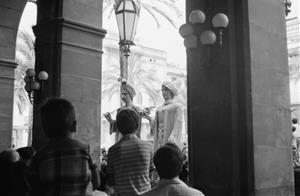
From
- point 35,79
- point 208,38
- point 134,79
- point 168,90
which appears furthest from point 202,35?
point 134,79

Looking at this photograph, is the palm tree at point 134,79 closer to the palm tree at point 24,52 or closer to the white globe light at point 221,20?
the palm tree at point 24,52

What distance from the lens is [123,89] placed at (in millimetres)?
6617

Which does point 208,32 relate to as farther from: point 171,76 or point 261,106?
point 171,76

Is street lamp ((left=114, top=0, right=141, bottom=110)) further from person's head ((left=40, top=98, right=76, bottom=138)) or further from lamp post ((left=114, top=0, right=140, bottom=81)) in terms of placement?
person's head ((left=40, top=98, right=76, bottom=138))

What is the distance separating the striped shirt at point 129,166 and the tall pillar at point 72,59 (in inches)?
135

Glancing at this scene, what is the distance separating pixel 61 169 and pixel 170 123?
3.57 meters

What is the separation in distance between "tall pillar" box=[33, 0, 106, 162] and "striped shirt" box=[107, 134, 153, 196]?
343cm

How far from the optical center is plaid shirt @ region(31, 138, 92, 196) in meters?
2.54

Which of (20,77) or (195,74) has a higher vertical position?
(20,77)

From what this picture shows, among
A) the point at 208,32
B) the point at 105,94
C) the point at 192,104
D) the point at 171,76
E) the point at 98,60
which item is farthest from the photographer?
the point at 171,76

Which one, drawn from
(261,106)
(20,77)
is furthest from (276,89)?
(20,77)

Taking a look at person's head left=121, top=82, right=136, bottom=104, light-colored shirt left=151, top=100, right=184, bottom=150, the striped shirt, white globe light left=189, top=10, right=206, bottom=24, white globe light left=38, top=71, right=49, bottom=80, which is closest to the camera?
the striped shirt

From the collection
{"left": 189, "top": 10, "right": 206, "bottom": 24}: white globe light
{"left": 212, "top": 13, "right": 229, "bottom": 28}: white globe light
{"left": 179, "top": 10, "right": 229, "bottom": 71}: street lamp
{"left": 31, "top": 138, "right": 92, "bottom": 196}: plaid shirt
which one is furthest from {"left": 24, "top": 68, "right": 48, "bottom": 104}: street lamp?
{"left": 31, "top": 138, "right": 92, "bottom": 196}: plaid shirt

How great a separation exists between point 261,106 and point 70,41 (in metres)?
3.61
